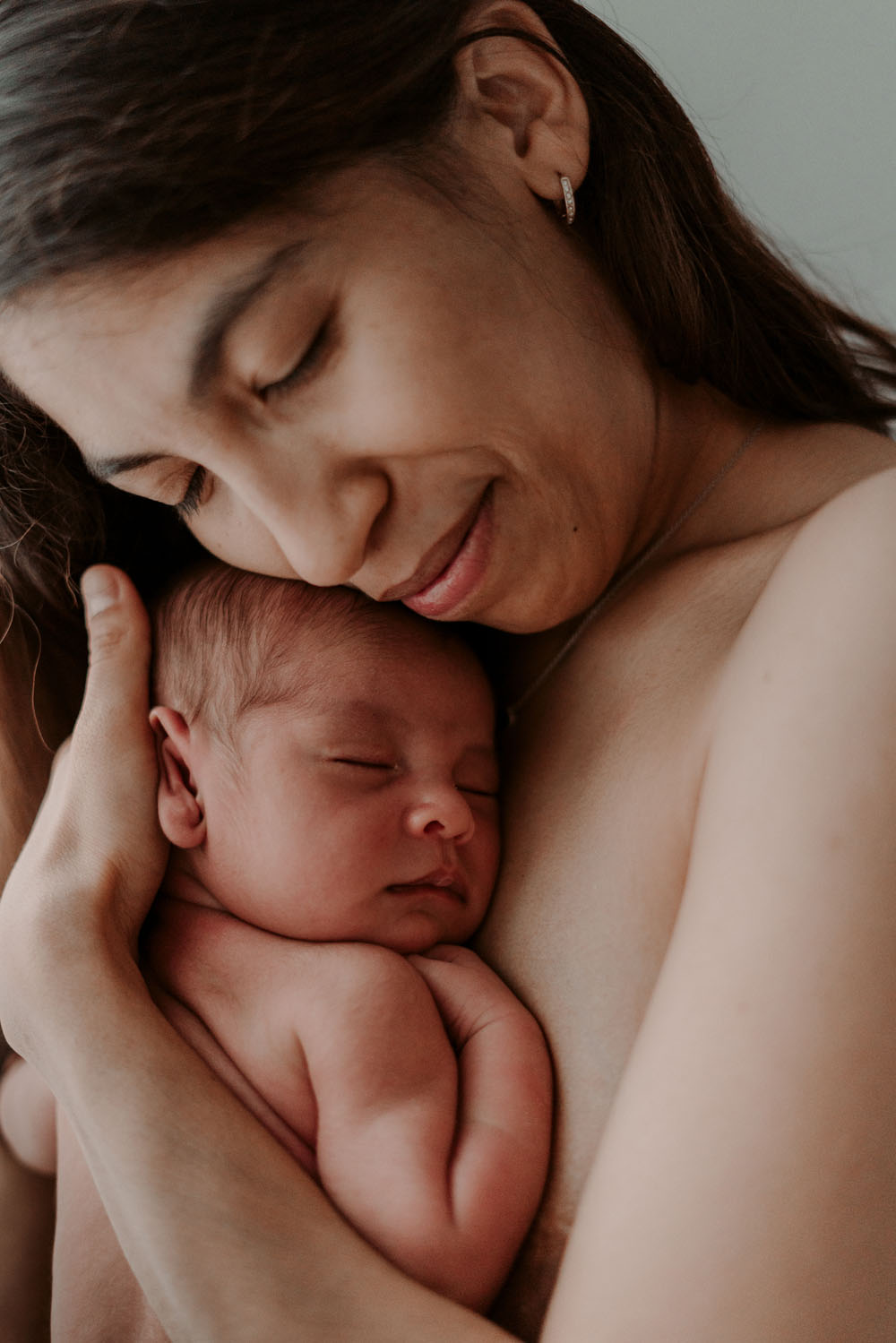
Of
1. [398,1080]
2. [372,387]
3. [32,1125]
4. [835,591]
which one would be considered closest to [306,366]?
[372,387]

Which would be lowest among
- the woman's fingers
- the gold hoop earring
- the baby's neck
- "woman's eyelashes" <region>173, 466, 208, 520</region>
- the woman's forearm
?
the baby's neck

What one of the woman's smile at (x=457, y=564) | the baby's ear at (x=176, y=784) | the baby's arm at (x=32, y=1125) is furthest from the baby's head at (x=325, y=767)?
the baby's arm at (x=32, y=1125)

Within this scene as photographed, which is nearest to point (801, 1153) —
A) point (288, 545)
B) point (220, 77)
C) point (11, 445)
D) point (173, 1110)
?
point (173, 1110)

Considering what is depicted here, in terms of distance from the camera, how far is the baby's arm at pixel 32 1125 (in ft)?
3.96

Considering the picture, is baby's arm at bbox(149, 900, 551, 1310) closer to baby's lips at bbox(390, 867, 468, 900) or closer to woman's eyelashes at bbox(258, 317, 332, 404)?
baby's lips at bbox(390, 867, 468, 900)

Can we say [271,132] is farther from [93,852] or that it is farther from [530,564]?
[93,852]

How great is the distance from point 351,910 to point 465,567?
30 cm

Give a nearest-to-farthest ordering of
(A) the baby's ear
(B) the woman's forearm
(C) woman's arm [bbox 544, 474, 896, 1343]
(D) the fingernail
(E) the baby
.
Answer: (C) woman's arm [bbox 544, 474, 896, 1343], (B) the woman's forearm, (E) the baby, (A) the baby's ear, (D) the fingernail

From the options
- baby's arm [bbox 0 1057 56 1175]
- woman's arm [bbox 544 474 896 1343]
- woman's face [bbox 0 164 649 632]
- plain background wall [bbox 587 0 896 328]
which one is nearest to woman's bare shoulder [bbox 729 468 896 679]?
woman's arm [bbox 544 474 896 1343]

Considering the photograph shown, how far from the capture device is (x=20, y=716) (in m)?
1.38

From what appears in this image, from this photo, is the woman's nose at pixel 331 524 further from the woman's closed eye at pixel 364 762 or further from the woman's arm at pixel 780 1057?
the woman's arm at pixel 780 1057

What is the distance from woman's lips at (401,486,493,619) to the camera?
1.01 m

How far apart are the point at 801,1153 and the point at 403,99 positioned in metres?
0.77

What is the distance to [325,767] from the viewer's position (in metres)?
1.07
